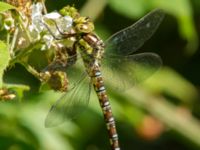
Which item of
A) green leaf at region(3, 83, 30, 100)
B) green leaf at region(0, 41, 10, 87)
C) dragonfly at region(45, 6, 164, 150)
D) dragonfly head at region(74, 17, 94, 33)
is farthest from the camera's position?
dragonfly at region(45, 6, 164, 150)

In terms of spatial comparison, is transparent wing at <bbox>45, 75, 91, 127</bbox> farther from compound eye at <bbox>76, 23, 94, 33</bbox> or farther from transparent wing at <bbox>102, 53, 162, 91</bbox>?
compound eye at <bbox>76, 23, 94, 33</bbox>

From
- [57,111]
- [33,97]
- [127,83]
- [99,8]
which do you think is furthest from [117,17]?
[57,111]

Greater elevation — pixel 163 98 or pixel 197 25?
pixel 197 25

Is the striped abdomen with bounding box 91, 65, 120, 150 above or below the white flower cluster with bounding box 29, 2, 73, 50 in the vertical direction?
below

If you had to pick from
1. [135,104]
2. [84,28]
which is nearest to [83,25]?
[84,28]

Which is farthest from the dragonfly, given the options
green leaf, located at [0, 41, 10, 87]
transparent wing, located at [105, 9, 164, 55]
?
green leaf, located at [0, 41, 10, 87]

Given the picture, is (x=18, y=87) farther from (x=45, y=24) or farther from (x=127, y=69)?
(x=127, y=69)

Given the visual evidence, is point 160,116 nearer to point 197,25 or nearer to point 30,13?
point 197,25
